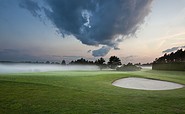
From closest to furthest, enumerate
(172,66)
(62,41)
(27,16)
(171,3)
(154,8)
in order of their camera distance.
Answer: (171,3), (154,8), (27,16), (62,41), (172,66)

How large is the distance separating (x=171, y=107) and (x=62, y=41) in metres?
19.6

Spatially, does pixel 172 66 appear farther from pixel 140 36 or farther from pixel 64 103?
pixel 64 103

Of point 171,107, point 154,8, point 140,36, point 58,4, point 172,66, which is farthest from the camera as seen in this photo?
point 172,66

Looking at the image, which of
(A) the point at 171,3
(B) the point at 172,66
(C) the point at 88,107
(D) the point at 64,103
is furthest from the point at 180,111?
(B) the point at 172,66

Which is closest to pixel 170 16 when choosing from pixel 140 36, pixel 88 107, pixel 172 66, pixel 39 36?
pixel 140 36

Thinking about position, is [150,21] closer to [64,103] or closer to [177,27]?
[177,27]

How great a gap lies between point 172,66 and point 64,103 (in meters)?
36.4

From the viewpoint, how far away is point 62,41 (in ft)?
76.4

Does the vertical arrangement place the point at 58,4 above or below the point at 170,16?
above

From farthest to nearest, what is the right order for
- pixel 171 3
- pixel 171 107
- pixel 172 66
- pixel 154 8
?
pixel 172 66 < pixel 154 8 < pixel 171 3 < pixel 171 107

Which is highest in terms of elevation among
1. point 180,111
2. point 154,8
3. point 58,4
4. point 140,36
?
point 58,4

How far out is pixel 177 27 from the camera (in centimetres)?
1786

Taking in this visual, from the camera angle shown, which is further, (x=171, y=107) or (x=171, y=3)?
(x=171, y=3)

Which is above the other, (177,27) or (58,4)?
(58,4)
